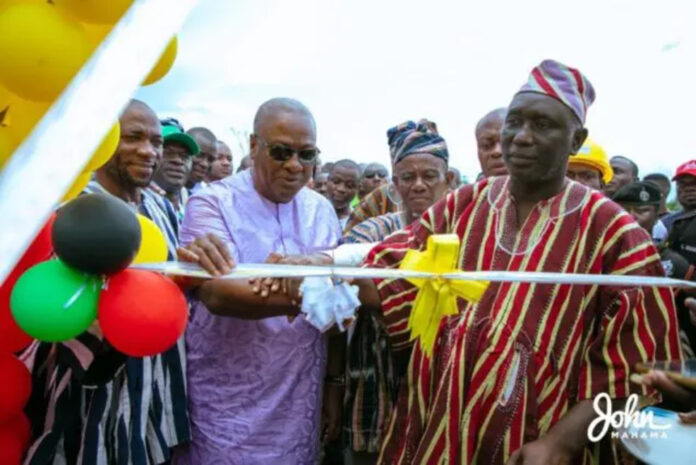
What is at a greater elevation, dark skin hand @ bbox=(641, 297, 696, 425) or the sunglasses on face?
the sunglasses on face

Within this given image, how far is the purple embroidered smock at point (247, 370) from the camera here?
101 inches

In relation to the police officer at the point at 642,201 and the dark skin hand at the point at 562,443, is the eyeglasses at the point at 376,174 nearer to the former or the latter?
the police officer at the point at 642,201

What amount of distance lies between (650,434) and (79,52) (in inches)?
77.9

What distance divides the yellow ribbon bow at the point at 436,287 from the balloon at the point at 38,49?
3.54ft

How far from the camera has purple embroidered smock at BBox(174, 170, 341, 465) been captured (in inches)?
101

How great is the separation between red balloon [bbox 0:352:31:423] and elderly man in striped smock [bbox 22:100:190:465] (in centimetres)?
14

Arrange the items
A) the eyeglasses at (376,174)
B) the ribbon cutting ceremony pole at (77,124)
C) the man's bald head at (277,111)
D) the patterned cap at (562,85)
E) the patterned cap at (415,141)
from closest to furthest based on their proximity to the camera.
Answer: the ribbon cutting ceremony pole at (77,124) → the patterned cap at (562,85) → the man's bald head at (277,111) → the patterned cap at (415,141) → the eyeglasses at (376,174)

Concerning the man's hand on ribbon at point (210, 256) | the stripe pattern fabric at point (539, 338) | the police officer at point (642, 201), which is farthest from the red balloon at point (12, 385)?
the police officer at point (642, 201)

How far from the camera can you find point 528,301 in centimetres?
196

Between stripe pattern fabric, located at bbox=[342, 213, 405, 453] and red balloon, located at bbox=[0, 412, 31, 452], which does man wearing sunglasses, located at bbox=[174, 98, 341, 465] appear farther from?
red balloon, located at bbox=[0, 412, 31, 452]

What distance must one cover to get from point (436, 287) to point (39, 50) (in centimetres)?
123

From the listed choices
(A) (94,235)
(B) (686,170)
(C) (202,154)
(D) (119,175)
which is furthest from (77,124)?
(B) (686,170)

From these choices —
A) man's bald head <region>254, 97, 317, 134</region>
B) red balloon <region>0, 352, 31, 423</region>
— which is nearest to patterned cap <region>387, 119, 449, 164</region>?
man's bald head <region>254, 97, 317, 134</region>

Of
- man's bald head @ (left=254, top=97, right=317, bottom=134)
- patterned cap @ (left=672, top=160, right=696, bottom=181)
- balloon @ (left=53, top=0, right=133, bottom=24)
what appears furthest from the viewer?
patterned cap @ (left=672, top=160, right=696, bottom=181)
